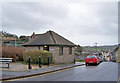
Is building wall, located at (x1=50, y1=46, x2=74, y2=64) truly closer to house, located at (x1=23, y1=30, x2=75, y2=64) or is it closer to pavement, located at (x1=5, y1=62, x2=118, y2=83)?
house, located at (x1=23, y1=30, x2=75, y2=64)

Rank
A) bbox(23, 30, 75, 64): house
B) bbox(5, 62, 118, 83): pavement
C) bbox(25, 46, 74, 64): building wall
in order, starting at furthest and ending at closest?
bbox(23, 30, 75, 64): house < bbox(25, 46, 74, 64): building wall < bbox(5, 62, 118, 83): pavement

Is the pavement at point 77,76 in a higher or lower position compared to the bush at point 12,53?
lower

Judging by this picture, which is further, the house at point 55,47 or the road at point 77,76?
the house at point 55,47

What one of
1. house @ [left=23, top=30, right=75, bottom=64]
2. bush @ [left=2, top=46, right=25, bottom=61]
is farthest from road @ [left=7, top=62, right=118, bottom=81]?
bush @ [left=2, top=46, right=25, bottom=61]

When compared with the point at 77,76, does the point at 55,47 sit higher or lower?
higher

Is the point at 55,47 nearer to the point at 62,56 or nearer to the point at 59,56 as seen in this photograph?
the point at 59,56

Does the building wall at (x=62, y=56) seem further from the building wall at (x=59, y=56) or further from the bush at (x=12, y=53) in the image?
the bush at (x=12, y=53)

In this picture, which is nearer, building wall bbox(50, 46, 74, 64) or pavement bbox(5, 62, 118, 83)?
pavement bbox(5, 62, 118, 83)

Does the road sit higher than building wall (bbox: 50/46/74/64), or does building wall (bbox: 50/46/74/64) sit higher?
building wall (bbox: 50/46/74/64)

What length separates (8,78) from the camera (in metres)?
9.27

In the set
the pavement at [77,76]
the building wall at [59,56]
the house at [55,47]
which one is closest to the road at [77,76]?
the pavement at [77,76]

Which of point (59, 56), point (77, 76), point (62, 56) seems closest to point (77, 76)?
point (77, 76)

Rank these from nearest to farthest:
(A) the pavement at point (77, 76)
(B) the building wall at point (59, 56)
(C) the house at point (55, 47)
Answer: (A) the pavement at point (77, 76)
(B) the building wall at point (59, 56)
(C) the house at point (55, 47)

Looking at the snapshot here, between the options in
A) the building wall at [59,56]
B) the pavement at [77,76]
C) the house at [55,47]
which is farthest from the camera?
the house at [55,47]
